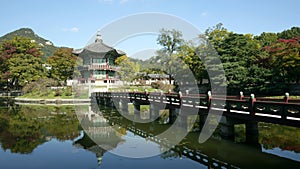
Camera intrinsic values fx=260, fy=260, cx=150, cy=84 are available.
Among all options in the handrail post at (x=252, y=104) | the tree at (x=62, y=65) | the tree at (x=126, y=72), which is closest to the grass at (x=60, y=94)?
the tree at (x=62, y=65)

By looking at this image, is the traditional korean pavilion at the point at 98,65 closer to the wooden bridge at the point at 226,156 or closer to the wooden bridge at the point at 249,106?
the wooden bridge at the point at 249,106

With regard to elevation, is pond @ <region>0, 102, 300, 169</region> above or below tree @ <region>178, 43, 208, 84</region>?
below

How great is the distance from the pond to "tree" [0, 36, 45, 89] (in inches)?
1431

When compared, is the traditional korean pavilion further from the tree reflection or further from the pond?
the pond

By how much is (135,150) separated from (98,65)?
39368 millimetres

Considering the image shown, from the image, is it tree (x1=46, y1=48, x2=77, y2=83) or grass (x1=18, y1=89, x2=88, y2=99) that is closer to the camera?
grass (x1=18, y1=89, x2=88, y2=99)

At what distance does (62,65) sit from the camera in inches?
2023

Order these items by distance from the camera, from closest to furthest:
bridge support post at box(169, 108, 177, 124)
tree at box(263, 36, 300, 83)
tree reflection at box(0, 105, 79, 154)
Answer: tree reflection at box(0, 105, 79, 154), bridge support post at box(169, 108, 177, 124), tree at box(263, 36, 300, 83)

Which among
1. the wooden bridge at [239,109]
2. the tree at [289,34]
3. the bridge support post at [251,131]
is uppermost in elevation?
the tree at [289,34]

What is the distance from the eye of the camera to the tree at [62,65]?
51156mm

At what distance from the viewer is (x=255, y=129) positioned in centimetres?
1189

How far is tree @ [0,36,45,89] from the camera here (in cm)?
4892

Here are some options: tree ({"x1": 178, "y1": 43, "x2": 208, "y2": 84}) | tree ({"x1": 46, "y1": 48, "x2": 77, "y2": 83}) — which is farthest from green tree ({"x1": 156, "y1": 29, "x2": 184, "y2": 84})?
tree ({"x1": 46, "y1": 48, "x2": 77, "y2": 83})

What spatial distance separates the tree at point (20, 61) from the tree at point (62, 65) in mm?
2439
